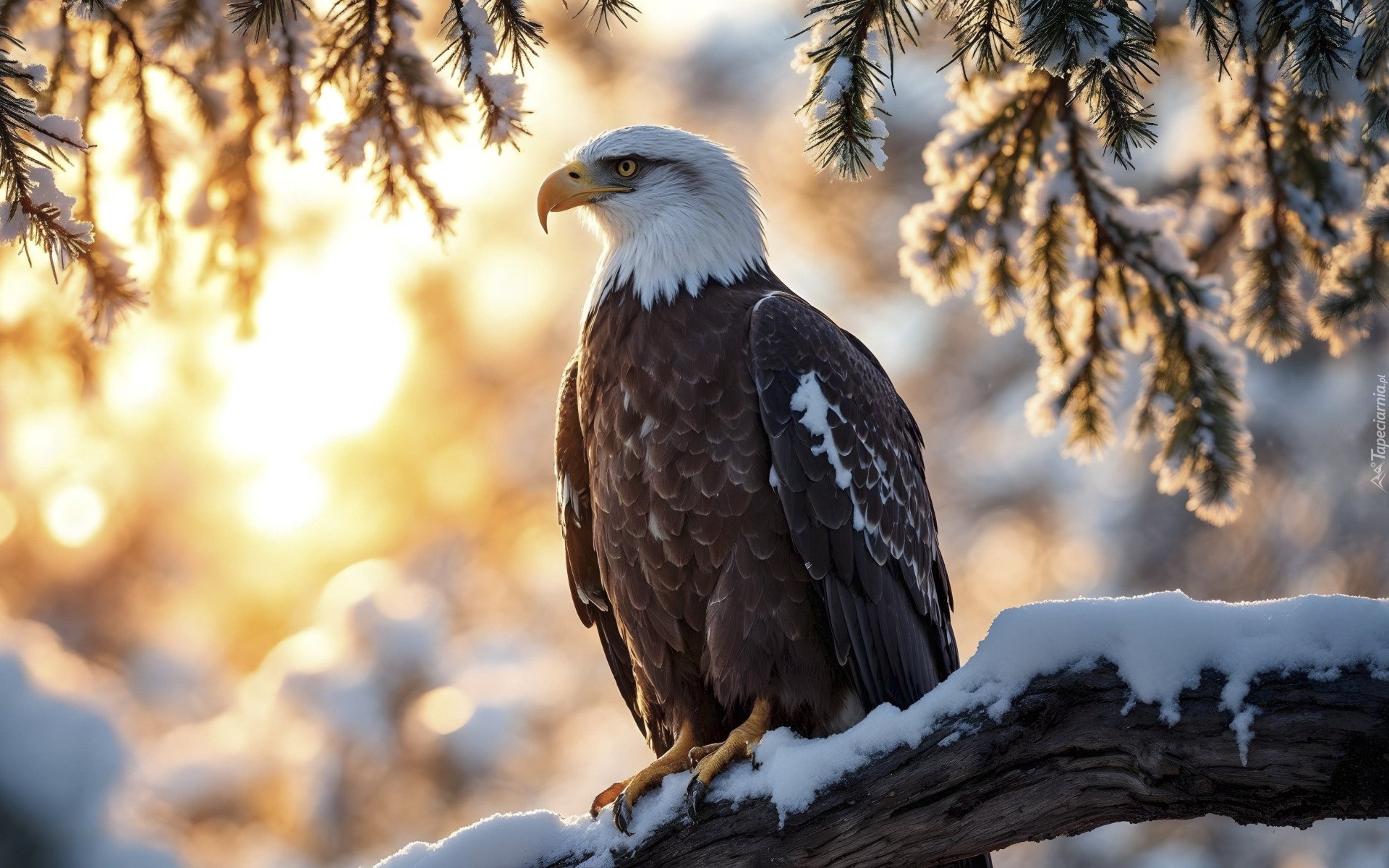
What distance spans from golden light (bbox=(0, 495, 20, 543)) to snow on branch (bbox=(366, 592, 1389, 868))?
16.4 m

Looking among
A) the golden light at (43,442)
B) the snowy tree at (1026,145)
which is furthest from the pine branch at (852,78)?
the golden light at (43,442)

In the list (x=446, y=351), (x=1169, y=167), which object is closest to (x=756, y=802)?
(x=1169, y=167)

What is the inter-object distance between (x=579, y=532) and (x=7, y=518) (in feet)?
54.6

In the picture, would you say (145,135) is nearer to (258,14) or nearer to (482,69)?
(258,14)

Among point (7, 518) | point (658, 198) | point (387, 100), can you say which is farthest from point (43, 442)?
point (387, 100)

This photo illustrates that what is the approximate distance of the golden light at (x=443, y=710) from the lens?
430 inches

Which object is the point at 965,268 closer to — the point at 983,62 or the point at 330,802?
the point at 983,62

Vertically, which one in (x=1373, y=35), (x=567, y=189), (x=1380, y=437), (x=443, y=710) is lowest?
(x=1373, y=35)

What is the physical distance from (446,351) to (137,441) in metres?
4.90

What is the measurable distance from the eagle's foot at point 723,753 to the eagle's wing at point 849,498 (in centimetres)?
31

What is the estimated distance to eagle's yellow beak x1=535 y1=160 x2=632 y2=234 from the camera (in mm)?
3992

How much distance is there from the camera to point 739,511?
327 cm

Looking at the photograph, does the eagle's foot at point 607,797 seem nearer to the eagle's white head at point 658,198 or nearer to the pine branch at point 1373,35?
the eagle's white head at point 658,198

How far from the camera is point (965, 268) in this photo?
14.7 ft
